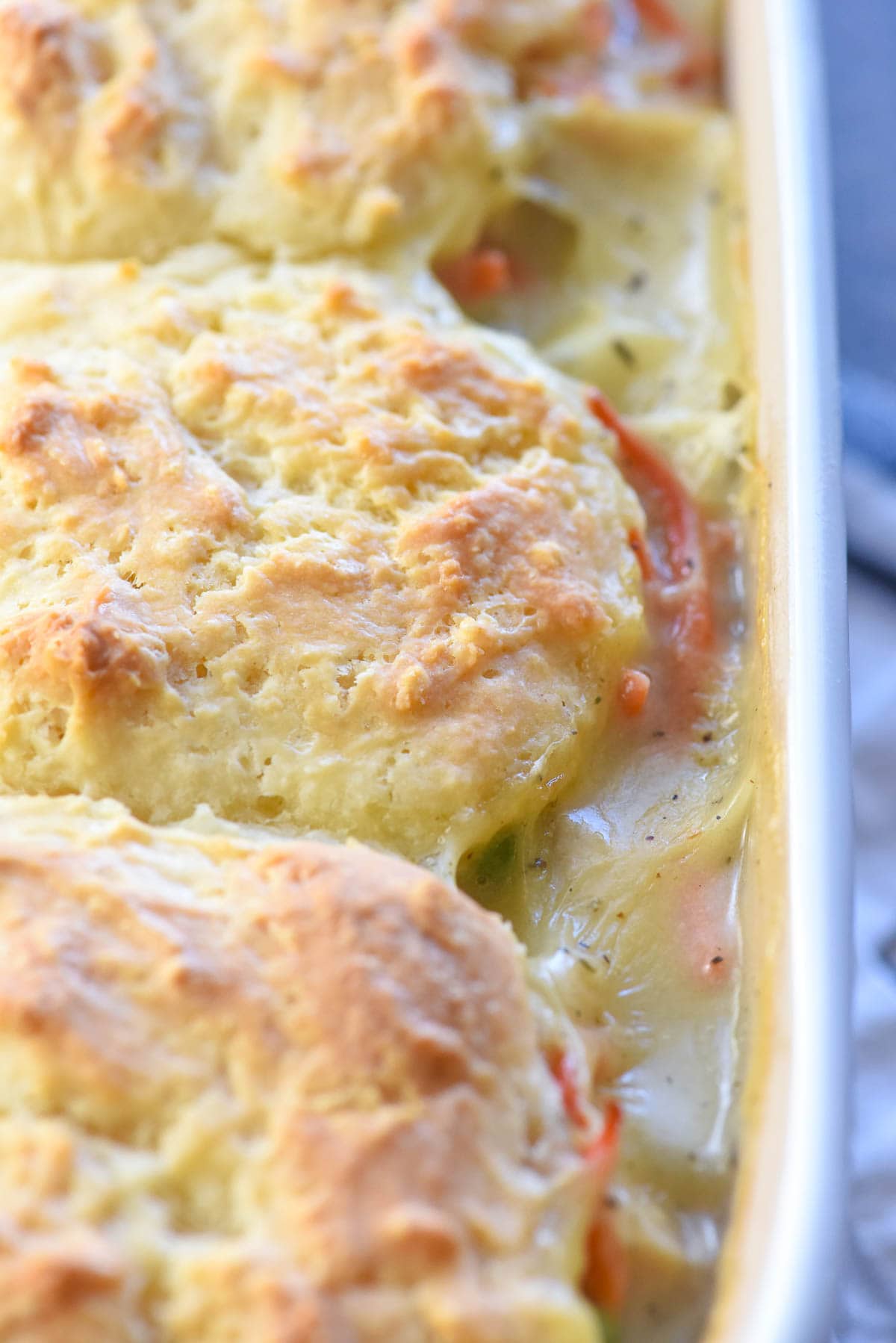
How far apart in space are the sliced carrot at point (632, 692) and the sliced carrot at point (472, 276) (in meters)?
0.89

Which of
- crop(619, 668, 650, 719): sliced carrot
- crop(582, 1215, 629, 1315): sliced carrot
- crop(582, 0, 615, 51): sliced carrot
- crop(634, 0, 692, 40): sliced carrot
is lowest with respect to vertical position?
crop(582, 1215, 629, 1315): sliced carrot

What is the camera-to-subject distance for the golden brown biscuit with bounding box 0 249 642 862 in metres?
1.86

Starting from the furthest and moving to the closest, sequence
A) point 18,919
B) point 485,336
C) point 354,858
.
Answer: point 485,336
point 354,858
point 18,919

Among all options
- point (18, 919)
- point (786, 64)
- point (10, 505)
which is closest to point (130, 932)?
point (18, 919)

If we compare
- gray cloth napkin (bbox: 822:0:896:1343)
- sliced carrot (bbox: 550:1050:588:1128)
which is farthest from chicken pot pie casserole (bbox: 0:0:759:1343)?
gray cloth napkin (bbox: 822:0:896:1343)

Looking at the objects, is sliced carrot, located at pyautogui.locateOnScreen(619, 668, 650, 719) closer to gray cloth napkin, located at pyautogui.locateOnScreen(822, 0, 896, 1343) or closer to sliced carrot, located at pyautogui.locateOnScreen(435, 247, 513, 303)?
gray cloth napkin, located at pyautogui.locateOnScreen(822, 0, 896, 1343)

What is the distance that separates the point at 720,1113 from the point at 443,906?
44cm

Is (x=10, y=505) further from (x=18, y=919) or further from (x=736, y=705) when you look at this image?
(x=736, y=705)

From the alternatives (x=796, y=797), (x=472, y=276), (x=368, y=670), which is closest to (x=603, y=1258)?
(x=796, y=797)

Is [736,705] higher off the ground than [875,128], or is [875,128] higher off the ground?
[875,128]

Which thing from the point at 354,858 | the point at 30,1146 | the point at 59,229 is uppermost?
the point at 59,229

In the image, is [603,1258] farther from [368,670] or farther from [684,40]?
[684,40]

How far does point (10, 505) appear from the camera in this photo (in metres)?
2.00

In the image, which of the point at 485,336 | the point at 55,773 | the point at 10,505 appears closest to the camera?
the point at 55,773
